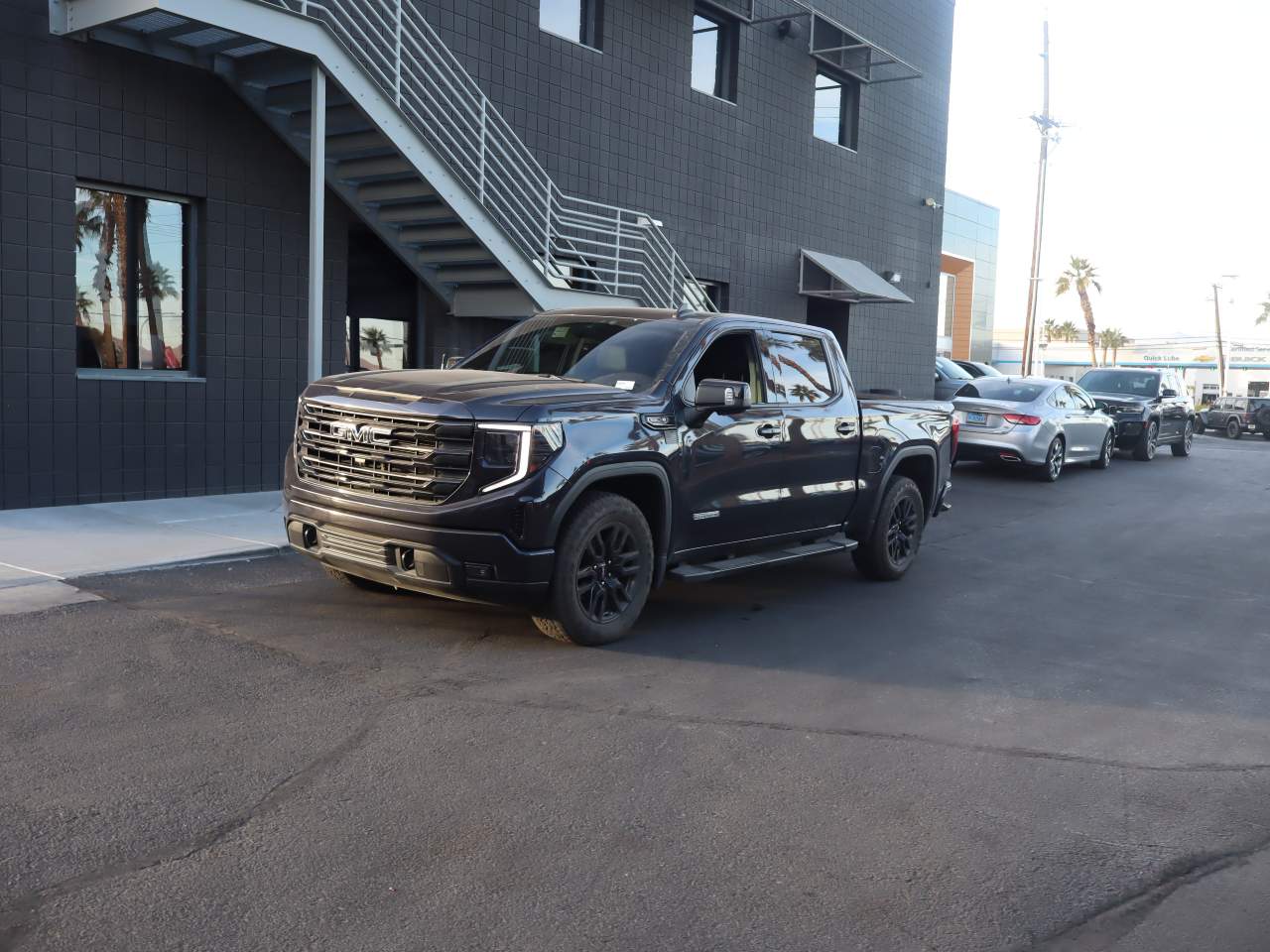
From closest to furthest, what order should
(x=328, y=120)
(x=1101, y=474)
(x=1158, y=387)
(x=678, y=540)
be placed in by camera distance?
1. (x=678, y=540)
2. (x=328, y=120)
3. (x=1101, y=474)
4. (x=1158, y=387)

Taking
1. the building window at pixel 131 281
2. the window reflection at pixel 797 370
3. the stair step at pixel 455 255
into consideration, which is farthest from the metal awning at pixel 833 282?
the window reflection at pixel 797 370

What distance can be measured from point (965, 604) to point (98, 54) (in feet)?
28.9

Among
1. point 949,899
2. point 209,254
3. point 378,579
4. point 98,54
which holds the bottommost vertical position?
point 949,899

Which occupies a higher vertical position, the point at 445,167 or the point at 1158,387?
the point at 445,167

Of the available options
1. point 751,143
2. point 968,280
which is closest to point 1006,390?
point 751,143

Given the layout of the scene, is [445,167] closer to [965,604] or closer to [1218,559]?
[965,604]

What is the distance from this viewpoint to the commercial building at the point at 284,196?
1034cm

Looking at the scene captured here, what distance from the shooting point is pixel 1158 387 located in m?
22.5

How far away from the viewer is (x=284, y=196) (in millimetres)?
12273

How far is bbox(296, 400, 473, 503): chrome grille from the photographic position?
6129mm

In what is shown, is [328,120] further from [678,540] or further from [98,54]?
[678,540]

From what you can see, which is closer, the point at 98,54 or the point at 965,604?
the point at 965,604

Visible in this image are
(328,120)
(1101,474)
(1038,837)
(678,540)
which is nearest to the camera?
(1038,837)

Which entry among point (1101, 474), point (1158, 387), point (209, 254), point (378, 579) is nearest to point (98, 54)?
point (209, 254)
